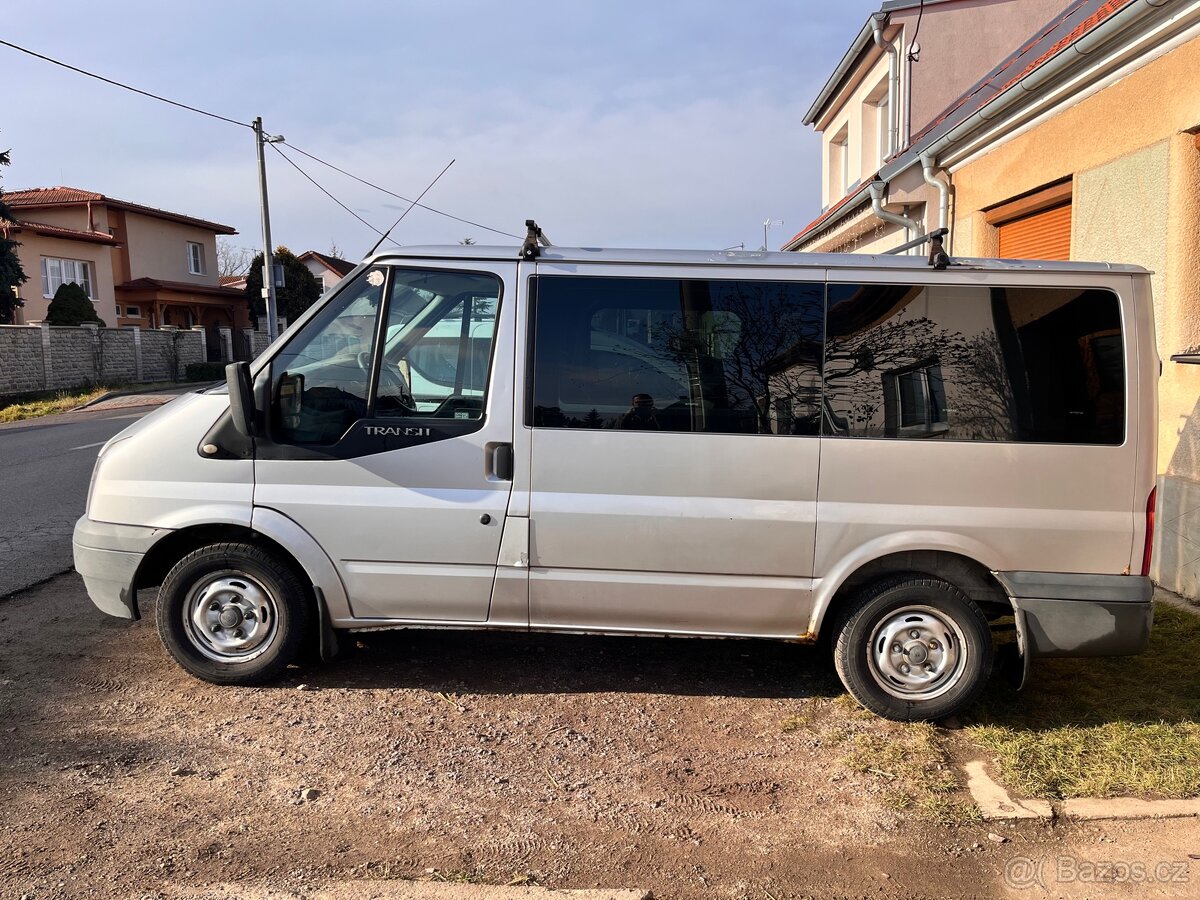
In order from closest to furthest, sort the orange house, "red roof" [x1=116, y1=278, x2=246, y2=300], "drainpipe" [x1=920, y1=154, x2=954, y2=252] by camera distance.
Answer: "drainpipe" [x1=920, y1=154, x2=954, y2=252] < the orange house < "red roof" [x1=116, y1=278, x2=246, y2=300]

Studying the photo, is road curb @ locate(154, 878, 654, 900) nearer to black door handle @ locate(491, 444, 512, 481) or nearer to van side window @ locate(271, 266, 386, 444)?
black door handle @ locate(491, 444, 512, 481)

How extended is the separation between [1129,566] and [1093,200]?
3936 mm

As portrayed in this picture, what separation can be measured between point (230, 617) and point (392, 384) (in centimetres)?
142

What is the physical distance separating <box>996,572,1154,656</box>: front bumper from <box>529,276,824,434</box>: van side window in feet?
4.05

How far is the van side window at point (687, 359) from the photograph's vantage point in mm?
4090

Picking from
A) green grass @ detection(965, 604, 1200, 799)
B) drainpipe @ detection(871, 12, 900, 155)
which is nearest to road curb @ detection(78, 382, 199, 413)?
drainpipe @ detection(871, 12, 900, 155)

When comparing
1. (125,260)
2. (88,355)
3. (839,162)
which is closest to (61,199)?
(125,260)

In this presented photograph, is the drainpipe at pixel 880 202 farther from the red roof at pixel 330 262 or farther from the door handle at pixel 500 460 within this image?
the red roof at pixel 330 262

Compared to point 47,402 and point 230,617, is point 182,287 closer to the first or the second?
point 47,402

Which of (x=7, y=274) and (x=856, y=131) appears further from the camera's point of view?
(x=7, y=274)

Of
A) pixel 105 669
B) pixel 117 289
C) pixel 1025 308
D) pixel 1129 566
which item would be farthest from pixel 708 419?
pixel 117 289

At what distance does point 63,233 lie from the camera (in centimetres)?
3300

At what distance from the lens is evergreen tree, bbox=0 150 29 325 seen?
26.1 metres

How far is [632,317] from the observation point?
413 centimetres
